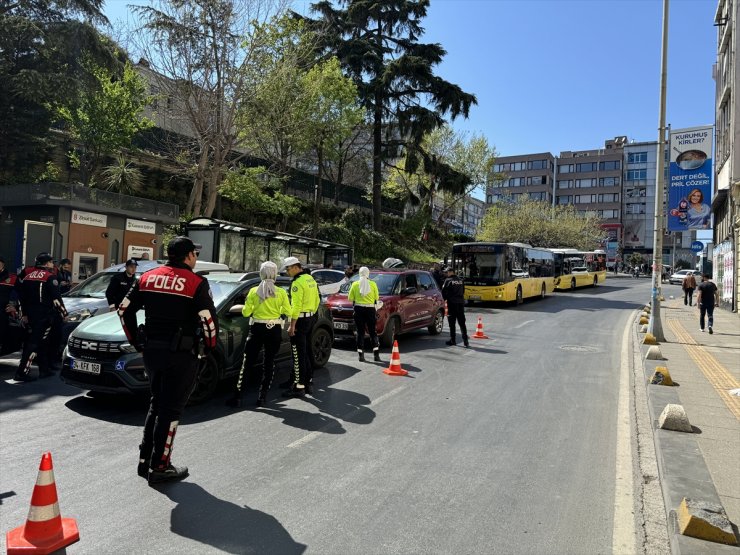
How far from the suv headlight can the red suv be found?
14.8ft

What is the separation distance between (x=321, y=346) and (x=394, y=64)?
2423 centimetres

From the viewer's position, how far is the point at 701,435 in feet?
18.3

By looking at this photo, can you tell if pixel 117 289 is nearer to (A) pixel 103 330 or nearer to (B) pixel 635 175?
(A) pixel 103 330

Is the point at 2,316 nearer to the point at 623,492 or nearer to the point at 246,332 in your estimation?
the point at 246,332

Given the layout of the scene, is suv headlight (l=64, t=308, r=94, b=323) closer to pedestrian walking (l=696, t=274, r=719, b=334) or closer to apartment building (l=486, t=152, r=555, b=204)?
pedestrian walking (l=696, t=274, r=719, b=334)

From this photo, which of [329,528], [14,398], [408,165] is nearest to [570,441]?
[329,528]

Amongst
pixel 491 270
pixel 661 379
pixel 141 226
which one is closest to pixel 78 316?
pixel 661 379

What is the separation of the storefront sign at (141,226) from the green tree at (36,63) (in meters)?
9.60

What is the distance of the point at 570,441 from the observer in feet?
18.0

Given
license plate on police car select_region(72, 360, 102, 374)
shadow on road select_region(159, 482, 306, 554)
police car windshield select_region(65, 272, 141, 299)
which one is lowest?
shadow on road select_region(159, 482, 306, 554)

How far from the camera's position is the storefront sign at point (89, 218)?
16448 mm

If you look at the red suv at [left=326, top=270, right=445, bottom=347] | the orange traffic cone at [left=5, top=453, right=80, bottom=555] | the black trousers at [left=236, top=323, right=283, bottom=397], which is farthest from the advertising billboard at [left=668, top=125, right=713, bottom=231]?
the orange traffic cone at [left=5, top=453, right=80, bottom=555]

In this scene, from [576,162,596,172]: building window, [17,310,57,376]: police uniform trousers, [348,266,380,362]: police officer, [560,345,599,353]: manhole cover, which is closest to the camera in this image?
[17,310,57,376]: police uniform trousers

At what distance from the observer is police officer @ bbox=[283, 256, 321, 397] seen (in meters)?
7.00
